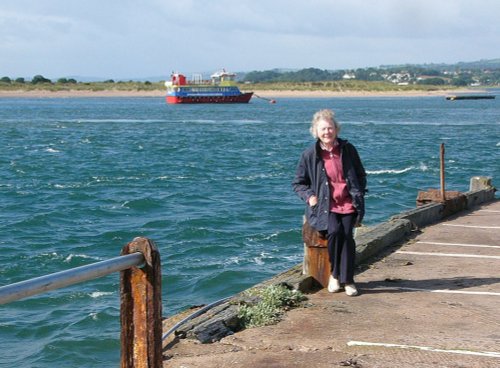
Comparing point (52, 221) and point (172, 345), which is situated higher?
point (172, 345)

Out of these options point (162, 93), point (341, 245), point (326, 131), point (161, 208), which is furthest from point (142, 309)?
point (162, 93)

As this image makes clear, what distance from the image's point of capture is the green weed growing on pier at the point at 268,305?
7.62m

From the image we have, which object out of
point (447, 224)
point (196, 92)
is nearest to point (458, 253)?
point (447, 224)

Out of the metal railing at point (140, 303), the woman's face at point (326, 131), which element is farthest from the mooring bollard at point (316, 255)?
the metal railing at point (140, 303)

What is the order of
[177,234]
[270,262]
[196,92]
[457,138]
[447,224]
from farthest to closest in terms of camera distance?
1. [196,92]
2. [457,138]
3. [177,234]
4. [270,262]
5. [447,224]

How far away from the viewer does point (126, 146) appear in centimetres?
4525

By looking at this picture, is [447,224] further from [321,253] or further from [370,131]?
[370,131]

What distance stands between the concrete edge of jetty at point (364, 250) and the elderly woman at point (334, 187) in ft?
2.07

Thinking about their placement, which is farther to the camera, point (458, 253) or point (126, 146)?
point (126, 146)

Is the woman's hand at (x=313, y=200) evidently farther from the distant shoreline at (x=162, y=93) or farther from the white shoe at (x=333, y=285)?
the distant shoreline at (x=162, y=93)

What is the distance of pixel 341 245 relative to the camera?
332 inches

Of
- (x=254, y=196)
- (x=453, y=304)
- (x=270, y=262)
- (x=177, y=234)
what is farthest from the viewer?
(x=254, y=196)

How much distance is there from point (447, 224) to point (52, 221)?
11055mm

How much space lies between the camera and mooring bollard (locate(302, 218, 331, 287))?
8.62 metres
